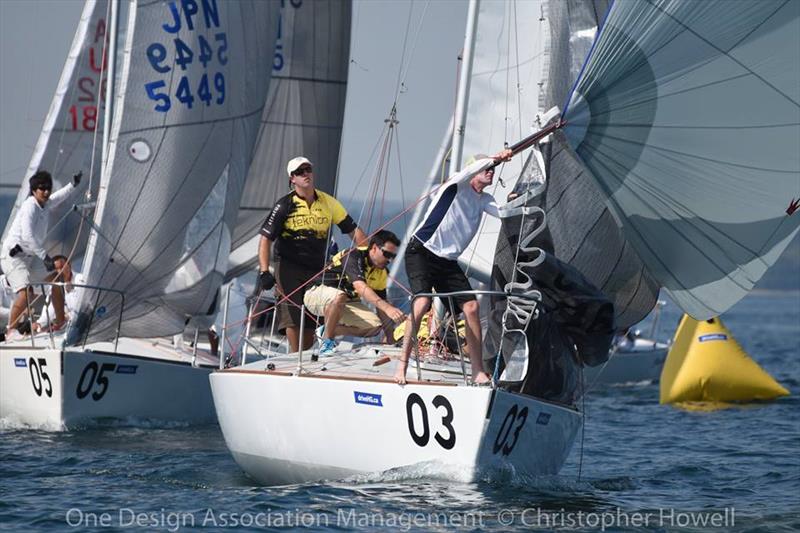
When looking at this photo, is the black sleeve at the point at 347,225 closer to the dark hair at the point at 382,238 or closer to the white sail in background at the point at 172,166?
the dark hair at the point at 382,238

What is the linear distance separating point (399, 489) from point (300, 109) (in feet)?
28.3

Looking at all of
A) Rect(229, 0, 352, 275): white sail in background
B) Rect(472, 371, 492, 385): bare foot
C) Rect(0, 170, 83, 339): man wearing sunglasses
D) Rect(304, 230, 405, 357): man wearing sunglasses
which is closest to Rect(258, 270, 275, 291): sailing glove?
Rect(304, 230, 405, 357): man wearing sunglasses

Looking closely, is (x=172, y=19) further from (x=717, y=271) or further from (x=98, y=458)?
(x=717, y=271)

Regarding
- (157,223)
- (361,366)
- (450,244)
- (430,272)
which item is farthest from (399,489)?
→ (157,223)

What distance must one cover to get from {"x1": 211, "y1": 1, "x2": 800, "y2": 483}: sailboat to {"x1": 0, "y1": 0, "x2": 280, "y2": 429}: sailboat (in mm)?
3432

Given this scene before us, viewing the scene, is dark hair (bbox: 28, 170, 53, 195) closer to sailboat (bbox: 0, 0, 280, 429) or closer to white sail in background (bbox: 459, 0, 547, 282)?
sailboat (bbox: 0, 0, 280, 429)

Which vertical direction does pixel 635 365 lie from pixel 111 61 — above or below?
below

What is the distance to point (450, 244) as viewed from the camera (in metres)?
9.07

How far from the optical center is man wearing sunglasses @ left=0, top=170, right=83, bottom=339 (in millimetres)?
13711

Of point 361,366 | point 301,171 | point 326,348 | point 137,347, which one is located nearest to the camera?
point 361,366

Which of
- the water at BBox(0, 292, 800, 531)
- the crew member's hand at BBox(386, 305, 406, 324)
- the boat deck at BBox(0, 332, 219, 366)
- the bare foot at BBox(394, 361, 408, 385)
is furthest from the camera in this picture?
the boat deck at BBox(0, 332, 219, 366)

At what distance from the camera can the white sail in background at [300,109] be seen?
16.6 m

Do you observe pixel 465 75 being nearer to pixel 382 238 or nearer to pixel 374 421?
pixel 382 238

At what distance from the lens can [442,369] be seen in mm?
9570
